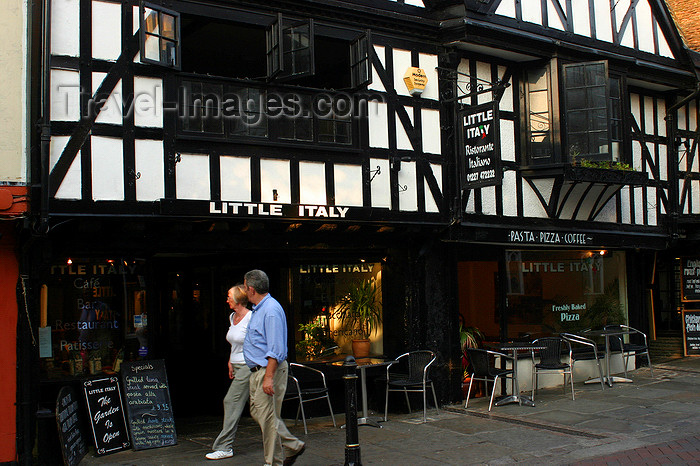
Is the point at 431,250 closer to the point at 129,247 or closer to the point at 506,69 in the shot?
the point at 506,69

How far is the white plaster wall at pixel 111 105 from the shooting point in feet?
24.8

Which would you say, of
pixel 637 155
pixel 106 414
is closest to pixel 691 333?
pixel 637 155

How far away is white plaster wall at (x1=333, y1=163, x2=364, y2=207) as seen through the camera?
908 centimetres

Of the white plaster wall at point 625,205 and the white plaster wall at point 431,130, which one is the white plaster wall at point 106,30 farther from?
the white plaster wall at point 625,205

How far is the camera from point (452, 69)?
10.2 m

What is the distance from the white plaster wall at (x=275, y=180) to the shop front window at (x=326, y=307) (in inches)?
56.3

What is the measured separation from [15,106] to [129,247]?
1.98 metres

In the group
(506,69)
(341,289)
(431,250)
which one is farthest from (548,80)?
(341,289)

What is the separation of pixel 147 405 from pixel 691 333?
36.2 ft

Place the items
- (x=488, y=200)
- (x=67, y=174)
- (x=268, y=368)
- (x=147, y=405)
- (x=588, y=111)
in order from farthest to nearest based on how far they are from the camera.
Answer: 1. (x=588, y=111)
2. (x=488, y=200)
3. (x=147, y=405)
4. (x=67, y=174)
5. (x=268, y=368)

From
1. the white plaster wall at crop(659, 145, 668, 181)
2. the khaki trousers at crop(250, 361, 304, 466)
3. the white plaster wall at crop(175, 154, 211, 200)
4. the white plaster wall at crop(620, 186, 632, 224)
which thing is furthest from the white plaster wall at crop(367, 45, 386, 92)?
the white plaster wall at crop(659, 145, 668, 181)

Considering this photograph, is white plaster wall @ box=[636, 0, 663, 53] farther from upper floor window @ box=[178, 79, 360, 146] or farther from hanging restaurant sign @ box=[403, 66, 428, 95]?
upper floor window @ box=[178, 79, 360, 146]

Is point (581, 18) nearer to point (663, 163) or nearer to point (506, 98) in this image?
point (506, 98)

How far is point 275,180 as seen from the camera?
28.1 ft
